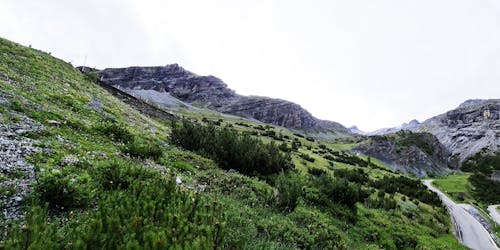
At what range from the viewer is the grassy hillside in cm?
419

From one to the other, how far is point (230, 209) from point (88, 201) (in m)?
3.76

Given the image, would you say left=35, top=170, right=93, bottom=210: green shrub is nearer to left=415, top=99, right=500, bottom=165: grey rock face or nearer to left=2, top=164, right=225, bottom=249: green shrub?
left=2, top=164, right=225, bottom=249: green shrub

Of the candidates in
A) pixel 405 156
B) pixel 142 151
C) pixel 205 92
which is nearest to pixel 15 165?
pixel 142 151

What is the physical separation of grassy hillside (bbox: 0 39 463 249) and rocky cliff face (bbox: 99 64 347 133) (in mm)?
129590

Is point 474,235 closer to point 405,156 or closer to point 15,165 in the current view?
point 15,165

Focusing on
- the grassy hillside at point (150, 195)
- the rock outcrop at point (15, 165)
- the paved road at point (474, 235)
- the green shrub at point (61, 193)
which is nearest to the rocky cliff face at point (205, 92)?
the paved road at point (474, 235)

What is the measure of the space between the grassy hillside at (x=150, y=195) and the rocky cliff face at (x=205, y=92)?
130 metres

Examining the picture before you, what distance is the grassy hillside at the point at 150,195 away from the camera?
165 inches

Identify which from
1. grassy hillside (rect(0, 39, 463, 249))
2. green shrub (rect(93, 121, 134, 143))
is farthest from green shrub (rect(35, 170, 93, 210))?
green shrub (rect(93, 121, 134, 143))

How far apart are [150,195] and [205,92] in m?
169

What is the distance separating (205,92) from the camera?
6767 inches

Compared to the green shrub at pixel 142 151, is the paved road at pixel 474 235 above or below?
below

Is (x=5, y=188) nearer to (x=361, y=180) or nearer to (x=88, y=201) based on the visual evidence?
(x=88, y=201)

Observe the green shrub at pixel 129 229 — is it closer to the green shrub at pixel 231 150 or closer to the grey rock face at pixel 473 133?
the green shrub at pixel 231 150
